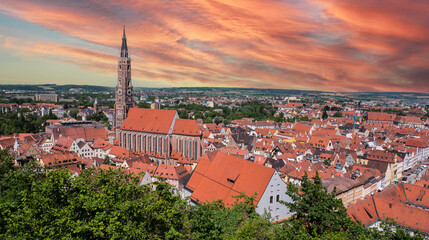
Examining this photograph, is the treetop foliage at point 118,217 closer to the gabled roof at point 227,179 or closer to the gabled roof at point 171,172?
the gabled roof at point 227,179

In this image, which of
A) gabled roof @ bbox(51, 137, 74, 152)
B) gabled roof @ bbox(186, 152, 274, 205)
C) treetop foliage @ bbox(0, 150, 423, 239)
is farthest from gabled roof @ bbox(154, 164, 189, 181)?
gabled roof @ bbox(51, 137, 74, 152)

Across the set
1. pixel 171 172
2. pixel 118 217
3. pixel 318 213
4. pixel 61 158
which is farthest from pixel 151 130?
pixel 118 217

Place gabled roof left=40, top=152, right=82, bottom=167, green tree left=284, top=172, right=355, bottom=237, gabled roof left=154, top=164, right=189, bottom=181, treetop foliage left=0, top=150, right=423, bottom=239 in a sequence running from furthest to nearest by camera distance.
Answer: gabled roof left=40, top=152, right=82, bottom=167 → gabled roof left=154, top=164, right=189, bottom=181 → green tree left=284, top=172, right=355, bottom=237 → treetop foliage left=0, top=150, right=423, bottom=239

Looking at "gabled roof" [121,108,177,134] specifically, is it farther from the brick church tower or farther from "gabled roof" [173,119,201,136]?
the brick church tower

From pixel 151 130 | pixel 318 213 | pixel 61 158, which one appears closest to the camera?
pixel 318 213

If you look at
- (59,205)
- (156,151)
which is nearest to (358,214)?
(59,205)

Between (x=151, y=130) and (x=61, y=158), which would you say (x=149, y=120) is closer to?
(x=151, y=130)

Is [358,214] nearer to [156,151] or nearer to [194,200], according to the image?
[194,200]
